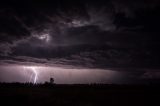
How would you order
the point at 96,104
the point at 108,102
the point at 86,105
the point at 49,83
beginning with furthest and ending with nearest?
the point at 49,83 < the point at 108,102 < the point at 96,104 < the point at 86,105

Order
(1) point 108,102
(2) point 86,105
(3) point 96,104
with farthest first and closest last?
1. (1) point 108,102
2. (3) point 96,104
3. (2) point 86,105

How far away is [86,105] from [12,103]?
12.7 m

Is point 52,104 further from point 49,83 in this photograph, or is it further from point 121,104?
point 49,83

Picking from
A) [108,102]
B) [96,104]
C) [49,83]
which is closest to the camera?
[96,104]

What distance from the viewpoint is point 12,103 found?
114ft

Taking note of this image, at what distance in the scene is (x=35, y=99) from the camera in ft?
123

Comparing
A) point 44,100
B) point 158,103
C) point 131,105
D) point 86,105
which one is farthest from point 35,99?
point 158,103

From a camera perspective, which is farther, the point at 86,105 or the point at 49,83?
the point at 49,83

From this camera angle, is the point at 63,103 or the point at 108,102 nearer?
the point at 63,103

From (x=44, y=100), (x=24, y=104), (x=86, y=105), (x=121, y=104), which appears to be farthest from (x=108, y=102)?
(x=24, y=104)

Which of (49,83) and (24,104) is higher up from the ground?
(49,83)

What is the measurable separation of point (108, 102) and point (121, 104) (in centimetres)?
271

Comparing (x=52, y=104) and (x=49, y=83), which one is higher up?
(x=49, y=83)

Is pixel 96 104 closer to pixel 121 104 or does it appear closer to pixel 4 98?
pixel 121 104
